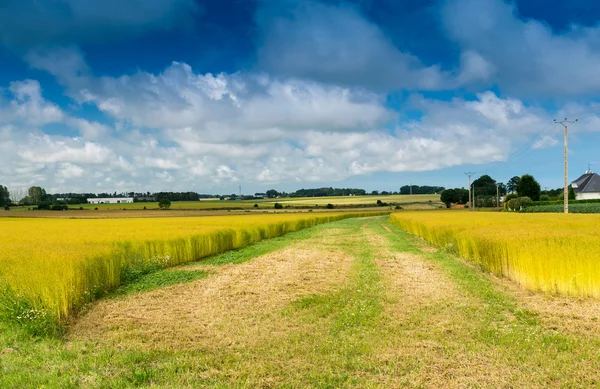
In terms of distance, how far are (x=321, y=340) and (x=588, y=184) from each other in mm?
107865

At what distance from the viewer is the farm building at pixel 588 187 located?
9075 cm

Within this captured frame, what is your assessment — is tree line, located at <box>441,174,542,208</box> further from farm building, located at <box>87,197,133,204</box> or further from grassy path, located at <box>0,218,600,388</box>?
farm building, located at <box>87,197,133,204</box>

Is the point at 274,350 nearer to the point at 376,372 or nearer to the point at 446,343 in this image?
the point at 376,372

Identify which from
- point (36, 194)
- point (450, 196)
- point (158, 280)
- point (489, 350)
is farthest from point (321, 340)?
point (36, 194)

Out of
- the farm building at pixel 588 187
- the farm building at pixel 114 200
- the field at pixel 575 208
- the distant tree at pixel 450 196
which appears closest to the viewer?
the field at pixel 575 208

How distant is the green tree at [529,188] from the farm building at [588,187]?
26.7ft

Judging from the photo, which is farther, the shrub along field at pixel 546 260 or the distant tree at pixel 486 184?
the distant tree at pixel 486 184

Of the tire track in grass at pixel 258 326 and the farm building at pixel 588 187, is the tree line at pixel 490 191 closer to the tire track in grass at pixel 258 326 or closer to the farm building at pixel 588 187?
the farm building at pixel 588 187

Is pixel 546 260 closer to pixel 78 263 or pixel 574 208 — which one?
pixel 78 263

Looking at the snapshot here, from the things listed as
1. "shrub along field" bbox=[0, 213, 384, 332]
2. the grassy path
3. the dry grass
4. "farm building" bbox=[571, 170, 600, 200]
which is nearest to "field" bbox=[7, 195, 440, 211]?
"farm building" bbox=[571, 170, 600, 200]

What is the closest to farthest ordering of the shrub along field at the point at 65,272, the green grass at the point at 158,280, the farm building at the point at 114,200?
the shrub along field at the point at 65,272, the green grass at the point at 158,280, the farm building at the point at 114,200

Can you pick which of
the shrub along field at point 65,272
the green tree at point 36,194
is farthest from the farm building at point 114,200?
the shrub along field at point 65,272

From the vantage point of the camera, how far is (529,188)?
101 m

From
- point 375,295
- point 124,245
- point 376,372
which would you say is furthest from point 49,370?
point 124,245
